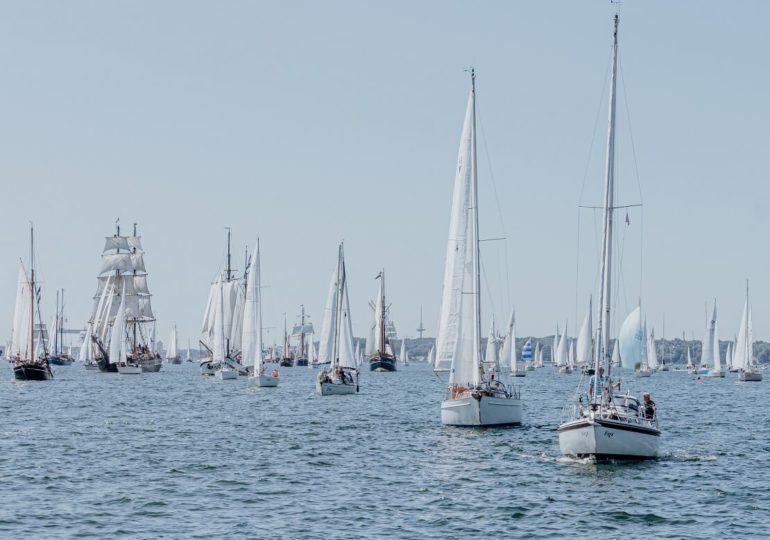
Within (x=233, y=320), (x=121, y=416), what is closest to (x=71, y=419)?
(x=121, y=416)

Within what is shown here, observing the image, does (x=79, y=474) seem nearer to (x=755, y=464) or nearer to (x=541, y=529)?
(x=541, y=529)

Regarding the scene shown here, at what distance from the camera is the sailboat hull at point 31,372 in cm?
12475

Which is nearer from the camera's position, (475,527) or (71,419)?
(475,527)

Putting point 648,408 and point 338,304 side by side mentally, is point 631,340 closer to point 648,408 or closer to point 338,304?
point 648,408

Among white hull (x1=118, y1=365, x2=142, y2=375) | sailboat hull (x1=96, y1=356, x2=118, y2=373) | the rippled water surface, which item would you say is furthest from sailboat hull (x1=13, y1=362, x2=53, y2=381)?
the rippled water surface

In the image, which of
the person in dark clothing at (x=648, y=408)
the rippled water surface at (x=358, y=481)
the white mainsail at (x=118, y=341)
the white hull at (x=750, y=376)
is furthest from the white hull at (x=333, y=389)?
the white hull at (x=750, y=376)

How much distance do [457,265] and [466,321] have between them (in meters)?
2.95

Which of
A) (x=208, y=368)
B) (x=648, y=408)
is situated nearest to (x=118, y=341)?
(x=208, y=368)

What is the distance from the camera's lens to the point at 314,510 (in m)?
32.7

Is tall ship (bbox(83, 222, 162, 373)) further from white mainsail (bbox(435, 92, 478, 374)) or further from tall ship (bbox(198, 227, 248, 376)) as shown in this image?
white mainsail (bbox(435, 92, 478, 374))

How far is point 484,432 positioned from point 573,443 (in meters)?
11.9

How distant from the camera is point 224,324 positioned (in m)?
144

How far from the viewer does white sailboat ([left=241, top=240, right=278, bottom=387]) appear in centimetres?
11106

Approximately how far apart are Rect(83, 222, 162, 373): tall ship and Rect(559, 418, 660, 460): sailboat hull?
125 meters
